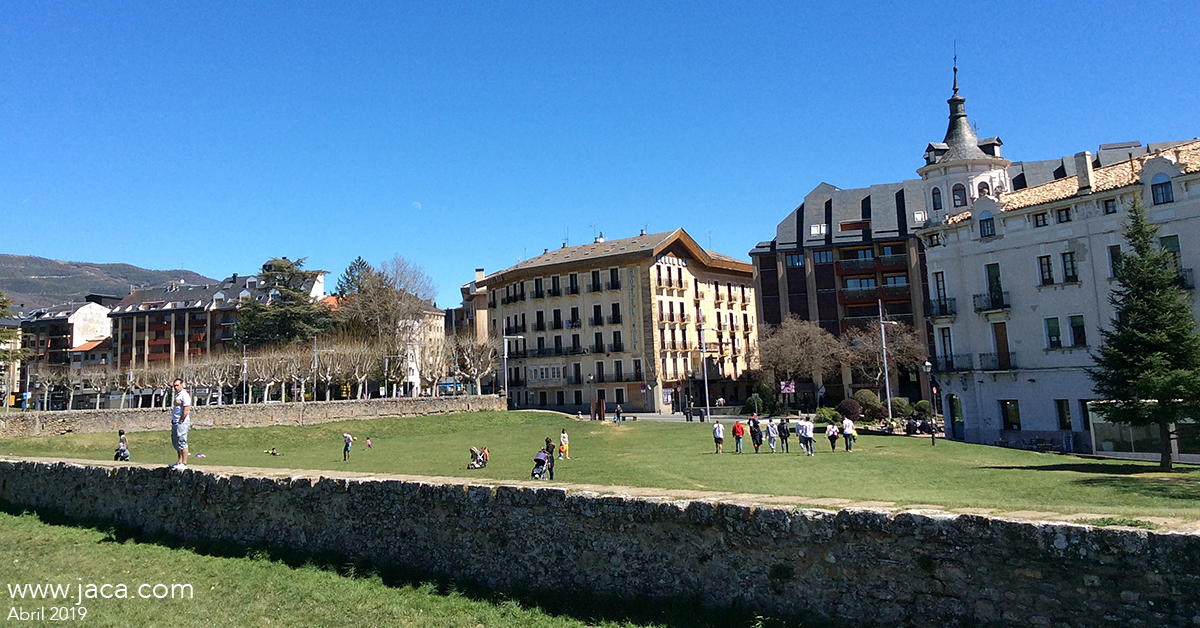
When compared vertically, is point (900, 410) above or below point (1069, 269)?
below

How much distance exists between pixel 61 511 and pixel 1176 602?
22.2 meters

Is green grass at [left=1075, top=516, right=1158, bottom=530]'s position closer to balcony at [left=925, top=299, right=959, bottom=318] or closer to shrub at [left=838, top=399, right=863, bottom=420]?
balcony at [left=925, top=299, right=959, bottom=318]

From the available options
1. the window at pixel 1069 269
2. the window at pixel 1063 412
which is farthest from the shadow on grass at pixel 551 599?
the window at pixel 1069 269

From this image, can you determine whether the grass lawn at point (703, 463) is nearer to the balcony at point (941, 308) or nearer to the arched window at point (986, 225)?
the balcony at point (941, 308)

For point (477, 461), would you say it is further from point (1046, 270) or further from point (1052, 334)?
point (1046, 270)

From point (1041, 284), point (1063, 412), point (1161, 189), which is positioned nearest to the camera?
point (1161, 189)

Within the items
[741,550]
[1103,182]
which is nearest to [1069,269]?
[1103,182]

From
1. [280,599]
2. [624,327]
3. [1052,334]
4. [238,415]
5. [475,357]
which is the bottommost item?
[280,599]

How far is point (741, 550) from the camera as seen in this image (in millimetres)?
9016

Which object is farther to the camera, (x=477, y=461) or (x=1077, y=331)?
(x=1077, y=331)

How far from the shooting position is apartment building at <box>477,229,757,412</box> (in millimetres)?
73812

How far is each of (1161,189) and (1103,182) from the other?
3.00m

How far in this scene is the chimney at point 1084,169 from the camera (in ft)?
122

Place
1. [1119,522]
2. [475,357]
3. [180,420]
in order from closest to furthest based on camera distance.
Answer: [1119,522] < [180,420] < [475,357]
